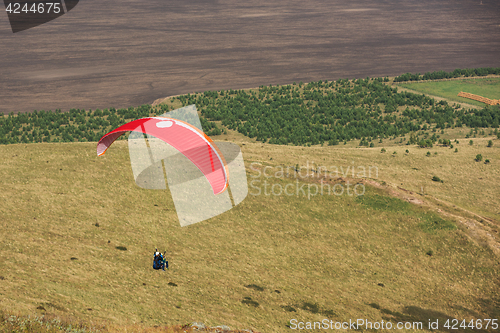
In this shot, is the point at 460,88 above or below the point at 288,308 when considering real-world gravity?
below

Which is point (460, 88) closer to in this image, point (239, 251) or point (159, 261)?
point (239, 251)

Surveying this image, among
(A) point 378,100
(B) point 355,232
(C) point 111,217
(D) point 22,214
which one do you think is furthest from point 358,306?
(A) point 378,100

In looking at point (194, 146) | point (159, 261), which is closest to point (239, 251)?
point (159, 261)

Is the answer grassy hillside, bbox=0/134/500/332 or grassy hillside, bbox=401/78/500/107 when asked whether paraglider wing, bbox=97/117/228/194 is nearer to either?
grassy hillside, bbox=0/134/500/332

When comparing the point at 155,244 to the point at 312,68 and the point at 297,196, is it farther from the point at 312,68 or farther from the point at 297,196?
the point at 312,68

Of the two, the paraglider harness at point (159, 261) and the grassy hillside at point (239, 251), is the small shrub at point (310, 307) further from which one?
the paraglider harness at point (159, 261)

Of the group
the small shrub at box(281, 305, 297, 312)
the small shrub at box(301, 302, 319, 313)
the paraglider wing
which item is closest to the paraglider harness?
the paraglider wing
